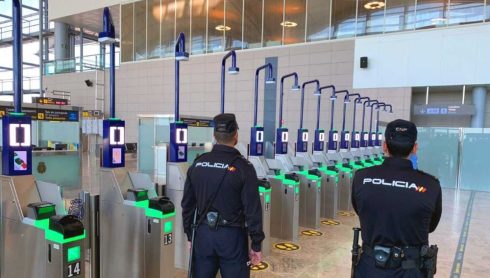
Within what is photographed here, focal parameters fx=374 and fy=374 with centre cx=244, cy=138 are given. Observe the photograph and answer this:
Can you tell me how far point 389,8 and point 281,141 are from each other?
24.8 ft

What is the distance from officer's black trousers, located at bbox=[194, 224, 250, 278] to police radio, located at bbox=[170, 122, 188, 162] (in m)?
1.56

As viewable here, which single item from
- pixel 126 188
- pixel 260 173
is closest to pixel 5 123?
pixel 126 188

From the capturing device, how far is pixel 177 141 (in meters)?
3.74

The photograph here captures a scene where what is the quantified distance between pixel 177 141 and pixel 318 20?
981 centimetres

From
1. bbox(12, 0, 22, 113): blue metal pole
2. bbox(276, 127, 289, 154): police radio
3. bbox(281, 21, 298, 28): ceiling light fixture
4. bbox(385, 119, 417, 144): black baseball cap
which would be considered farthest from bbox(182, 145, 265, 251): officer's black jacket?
bbox(281, 21, 298, 28): ceiling light fixture

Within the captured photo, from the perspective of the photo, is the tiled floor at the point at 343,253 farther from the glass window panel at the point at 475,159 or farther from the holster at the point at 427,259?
the glass window panel at the point at 475,159

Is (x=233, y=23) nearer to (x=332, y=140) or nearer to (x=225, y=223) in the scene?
(x=332, y=140)

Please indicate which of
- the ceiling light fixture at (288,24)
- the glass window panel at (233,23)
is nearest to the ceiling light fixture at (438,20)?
the ceiling light fixture at (288,24)

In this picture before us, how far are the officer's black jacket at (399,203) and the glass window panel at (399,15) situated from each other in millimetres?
10331

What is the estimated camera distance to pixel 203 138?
347 inches

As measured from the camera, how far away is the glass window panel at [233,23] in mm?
13484

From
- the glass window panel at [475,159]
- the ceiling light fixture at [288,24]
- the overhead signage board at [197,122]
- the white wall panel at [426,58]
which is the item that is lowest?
the glass window panel at [475,159]

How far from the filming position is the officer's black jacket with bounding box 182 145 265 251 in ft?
7.26

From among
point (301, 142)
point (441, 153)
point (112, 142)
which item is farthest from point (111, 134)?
point (441, 153)
